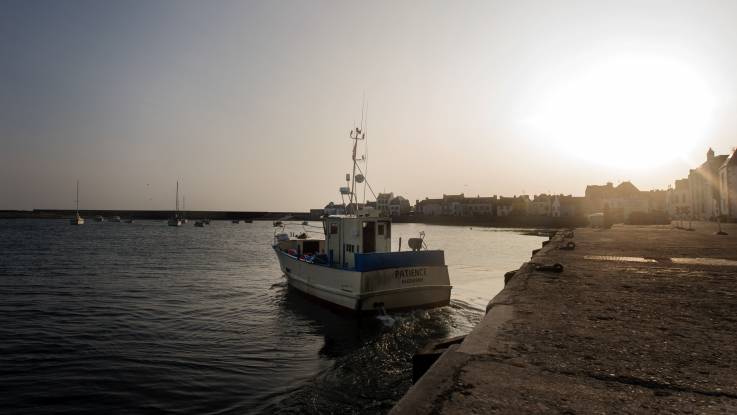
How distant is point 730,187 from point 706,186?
18.4 metres

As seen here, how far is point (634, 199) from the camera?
112 meters

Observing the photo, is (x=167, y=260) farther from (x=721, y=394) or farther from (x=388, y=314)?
(x=721, y=394)

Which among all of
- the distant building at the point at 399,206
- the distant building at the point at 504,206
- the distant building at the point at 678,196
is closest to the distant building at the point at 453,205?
the distant building at the point at 504,206

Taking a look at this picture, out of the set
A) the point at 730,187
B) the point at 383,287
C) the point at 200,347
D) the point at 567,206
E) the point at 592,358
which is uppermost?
the point at 730,187

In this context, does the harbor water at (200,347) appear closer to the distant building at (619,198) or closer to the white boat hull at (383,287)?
the white boat hull at (383,287)

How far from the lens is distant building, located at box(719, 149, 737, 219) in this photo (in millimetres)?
50469

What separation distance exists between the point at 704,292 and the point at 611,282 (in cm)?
123

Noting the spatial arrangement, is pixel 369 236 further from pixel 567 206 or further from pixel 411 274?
pixel 567 206

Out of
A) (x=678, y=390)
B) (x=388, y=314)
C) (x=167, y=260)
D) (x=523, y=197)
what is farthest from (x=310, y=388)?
(x=523, y=197)

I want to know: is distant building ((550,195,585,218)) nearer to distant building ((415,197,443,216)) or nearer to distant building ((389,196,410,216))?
distant building ((415,197,443,216))

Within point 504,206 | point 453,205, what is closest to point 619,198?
point 504,206

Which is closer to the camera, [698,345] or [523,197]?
[698,345]

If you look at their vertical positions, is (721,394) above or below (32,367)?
above

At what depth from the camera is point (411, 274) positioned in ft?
49.2
